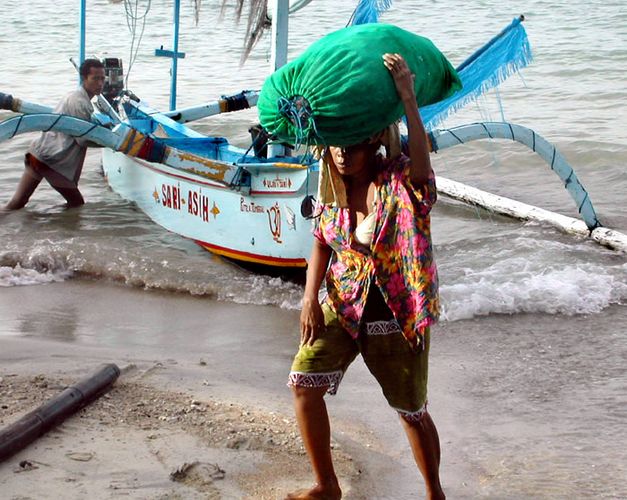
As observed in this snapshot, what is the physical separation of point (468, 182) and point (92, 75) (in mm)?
4373

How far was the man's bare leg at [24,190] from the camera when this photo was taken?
9242 millimetres

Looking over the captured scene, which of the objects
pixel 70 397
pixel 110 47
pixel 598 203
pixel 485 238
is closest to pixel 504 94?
pixel 598 203

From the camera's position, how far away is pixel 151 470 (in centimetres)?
349

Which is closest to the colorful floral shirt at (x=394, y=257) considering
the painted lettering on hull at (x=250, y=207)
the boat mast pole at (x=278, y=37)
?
the painted lettering on hull at (x=250, y=207)

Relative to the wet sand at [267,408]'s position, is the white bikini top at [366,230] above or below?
above

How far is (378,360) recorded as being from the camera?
326 cm

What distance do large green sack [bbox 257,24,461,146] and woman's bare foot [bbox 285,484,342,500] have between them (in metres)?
1.17

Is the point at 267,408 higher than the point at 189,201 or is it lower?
higher

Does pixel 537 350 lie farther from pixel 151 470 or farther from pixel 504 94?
pixel 504 94

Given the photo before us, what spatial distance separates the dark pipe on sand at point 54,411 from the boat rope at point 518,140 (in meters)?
3.37

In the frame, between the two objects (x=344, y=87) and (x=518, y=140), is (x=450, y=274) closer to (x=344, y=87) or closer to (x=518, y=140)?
(x=518, y=140)

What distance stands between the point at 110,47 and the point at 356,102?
1890cm

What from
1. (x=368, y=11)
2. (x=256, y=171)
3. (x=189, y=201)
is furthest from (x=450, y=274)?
(x=189, y=201)

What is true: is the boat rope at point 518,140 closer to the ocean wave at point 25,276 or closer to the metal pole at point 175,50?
the ocean wave at point 25,276
